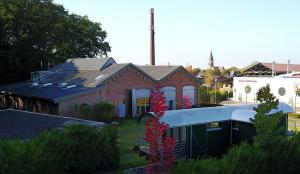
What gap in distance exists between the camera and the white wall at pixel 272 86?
48.8 metres

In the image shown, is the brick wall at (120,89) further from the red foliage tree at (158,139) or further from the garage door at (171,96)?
the red foliage tree at (158,139)

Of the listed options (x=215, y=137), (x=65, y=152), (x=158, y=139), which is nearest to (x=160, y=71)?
(x=215, y=137)

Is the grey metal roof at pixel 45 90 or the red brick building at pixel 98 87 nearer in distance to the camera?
the grey metal roof at pixel 45 90

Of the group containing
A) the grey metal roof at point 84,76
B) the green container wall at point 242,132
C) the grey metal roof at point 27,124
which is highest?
the grey metal roof at point 84,76

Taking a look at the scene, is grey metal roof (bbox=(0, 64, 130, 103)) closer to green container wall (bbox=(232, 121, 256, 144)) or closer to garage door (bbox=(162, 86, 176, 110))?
garage door (bbox=(162, 86, 176, 110))

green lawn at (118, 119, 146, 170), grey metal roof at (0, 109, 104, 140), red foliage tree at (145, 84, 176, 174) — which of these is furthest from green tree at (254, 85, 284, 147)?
grey metal roof at (0, 109, 104, 140)

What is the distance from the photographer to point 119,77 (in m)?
38.4

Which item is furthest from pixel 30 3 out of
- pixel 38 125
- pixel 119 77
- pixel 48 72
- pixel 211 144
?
pixel 211 144

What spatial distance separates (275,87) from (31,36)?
110ft

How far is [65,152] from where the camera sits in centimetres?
1695

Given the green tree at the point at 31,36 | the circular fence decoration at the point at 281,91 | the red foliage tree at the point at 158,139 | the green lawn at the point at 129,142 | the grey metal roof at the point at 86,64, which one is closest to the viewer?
the red foliage tree at the point at 158,139

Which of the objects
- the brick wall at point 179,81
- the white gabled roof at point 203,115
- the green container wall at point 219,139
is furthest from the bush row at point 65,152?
the brick wall at point 179,81

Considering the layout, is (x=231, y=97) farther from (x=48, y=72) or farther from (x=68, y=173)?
(x=68, y=173)

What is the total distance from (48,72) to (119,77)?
14271 millimetres
